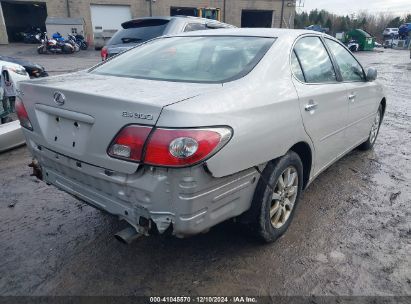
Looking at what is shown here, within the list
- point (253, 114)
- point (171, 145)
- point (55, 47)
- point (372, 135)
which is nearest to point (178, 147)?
point (171, 145)

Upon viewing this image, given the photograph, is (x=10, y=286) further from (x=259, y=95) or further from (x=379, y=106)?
(x=379, y=106)

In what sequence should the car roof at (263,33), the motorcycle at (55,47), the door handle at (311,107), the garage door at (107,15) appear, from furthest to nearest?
the garage door at (107,15), the motorcycle at (55,47), the car roof at (263,33), the door handle at (311,107)

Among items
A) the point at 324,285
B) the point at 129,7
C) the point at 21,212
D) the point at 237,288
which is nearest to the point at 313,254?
the point at 324,285

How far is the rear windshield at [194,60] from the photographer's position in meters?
2.40

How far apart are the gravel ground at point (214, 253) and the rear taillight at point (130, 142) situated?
3.02 ft

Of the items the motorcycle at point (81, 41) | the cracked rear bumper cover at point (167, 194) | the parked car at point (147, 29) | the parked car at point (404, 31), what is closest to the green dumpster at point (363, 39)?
the parked car at point (404, 31)

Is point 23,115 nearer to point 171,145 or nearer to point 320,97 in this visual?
point 171,145

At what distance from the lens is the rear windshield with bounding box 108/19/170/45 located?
628 centimetres

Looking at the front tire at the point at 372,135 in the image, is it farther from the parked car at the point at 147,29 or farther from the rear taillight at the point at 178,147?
the rear taillight at the point at 178,147

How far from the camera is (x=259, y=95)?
7.15ft

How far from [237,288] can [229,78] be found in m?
1.37

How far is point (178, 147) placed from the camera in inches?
68.7

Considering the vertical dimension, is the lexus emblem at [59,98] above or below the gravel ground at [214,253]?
above

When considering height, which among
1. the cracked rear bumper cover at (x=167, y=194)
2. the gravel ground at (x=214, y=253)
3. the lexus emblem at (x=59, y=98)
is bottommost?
the gravel ground at (x=214, y=253)
